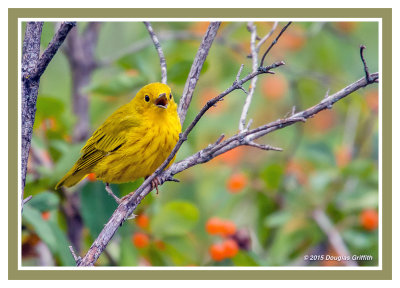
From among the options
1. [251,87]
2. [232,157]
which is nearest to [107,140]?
[251,87]

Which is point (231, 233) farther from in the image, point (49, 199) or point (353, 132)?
point (353, 132)

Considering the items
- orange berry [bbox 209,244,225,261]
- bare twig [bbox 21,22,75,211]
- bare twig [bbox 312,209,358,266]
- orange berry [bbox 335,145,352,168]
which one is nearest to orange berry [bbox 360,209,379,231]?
bare twig [bbox 312,209,358,266]

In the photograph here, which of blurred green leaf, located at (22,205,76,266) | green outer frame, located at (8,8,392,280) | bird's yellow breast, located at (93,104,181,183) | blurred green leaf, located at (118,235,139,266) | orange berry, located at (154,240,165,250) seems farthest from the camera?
orange berry, located at (154,240,165,250)

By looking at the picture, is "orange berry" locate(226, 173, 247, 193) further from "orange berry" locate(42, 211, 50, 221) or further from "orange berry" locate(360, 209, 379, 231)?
"orange berry" locate(42, 211, 50, 221)

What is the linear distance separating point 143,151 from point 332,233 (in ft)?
4.44

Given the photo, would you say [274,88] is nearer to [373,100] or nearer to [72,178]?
[373,100]

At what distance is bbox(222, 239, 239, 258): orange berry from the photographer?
345 cm

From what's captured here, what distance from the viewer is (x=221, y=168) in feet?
15.3

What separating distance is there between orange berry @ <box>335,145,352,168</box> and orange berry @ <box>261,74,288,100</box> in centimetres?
75

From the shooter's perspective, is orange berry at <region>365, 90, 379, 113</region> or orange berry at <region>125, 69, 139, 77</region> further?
orange berry at <region>365, 90, 379, 113</region>

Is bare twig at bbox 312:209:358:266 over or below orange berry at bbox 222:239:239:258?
over

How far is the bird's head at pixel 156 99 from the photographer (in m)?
3.21

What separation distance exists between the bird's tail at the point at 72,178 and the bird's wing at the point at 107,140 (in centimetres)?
4
